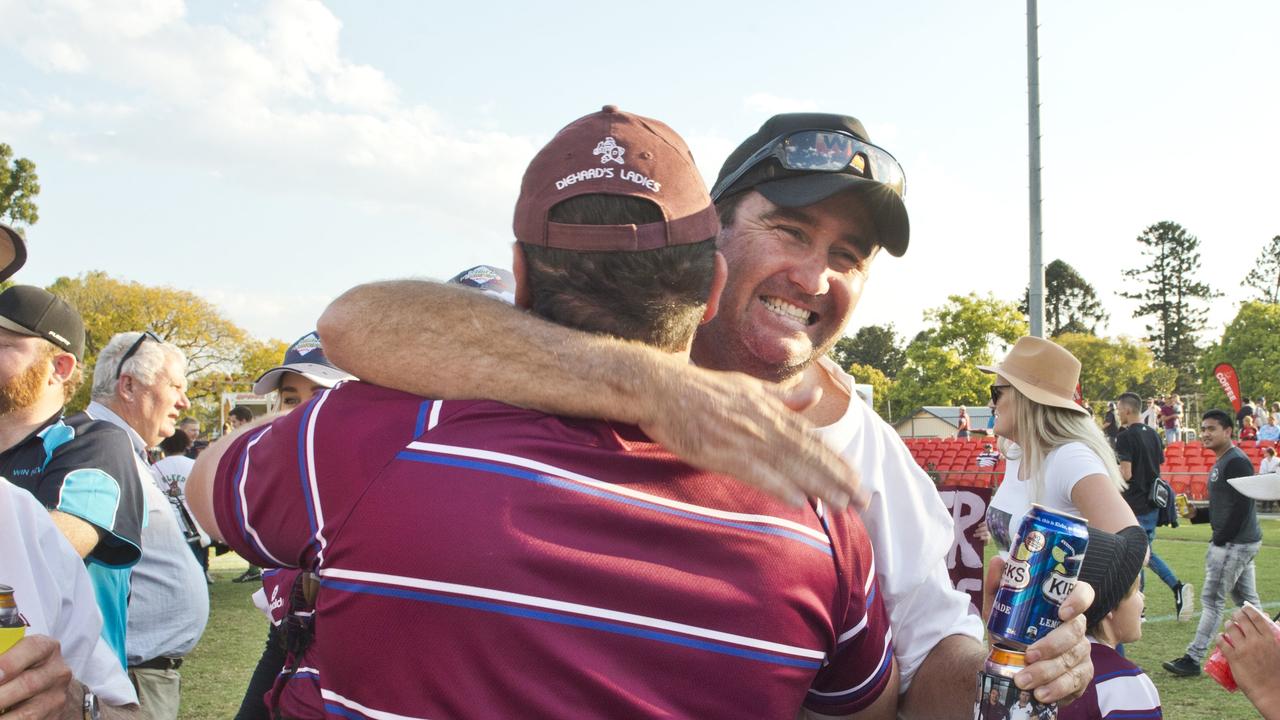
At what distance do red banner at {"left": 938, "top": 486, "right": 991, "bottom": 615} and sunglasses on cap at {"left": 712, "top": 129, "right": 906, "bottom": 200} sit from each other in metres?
3.27

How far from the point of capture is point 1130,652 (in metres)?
8.38

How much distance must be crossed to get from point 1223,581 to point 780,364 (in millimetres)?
7800

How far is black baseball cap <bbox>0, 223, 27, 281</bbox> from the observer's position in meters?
2.74

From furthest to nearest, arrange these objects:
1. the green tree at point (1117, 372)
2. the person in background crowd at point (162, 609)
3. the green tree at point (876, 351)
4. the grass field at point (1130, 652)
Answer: the green tree at point (876, 351)
the green tree at point (1117, 372)
the grass field at point (1130, 652)
the person in background crowd at point (162, 609)

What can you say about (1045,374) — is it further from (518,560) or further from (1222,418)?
(1222,418)

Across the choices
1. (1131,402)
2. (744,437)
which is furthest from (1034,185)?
(744,437)

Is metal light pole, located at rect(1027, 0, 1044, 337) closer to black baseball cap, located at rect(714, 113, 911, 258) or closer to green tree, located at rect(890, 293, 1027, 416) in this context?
black baseball cap, located at rect(714, 113, 911, 258)

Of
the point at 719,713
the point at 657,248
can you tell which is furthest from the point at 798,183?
the point at 719,713

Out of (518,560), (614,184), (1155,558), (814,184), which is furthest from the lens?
(1155,558)

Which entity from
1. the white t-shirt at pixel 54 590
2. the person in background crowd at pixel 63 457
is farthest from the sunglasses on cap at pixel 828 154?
the person in background crowd at pixel 63 457

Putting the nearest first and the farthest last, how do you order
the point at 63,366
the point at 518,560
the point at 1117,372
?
the point at 518,560 < the point at 63,366 < the point at 1117,372

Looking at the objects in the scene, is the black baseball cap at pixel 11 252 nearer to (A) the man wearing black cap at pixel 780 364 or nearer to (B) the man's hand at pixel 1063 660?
(A) the man wearing black cap at pixel 780 364

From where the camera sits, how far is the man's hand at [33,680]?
1.82m

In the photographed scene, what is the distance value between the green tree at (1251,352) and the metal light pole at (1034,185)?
56.4 m
